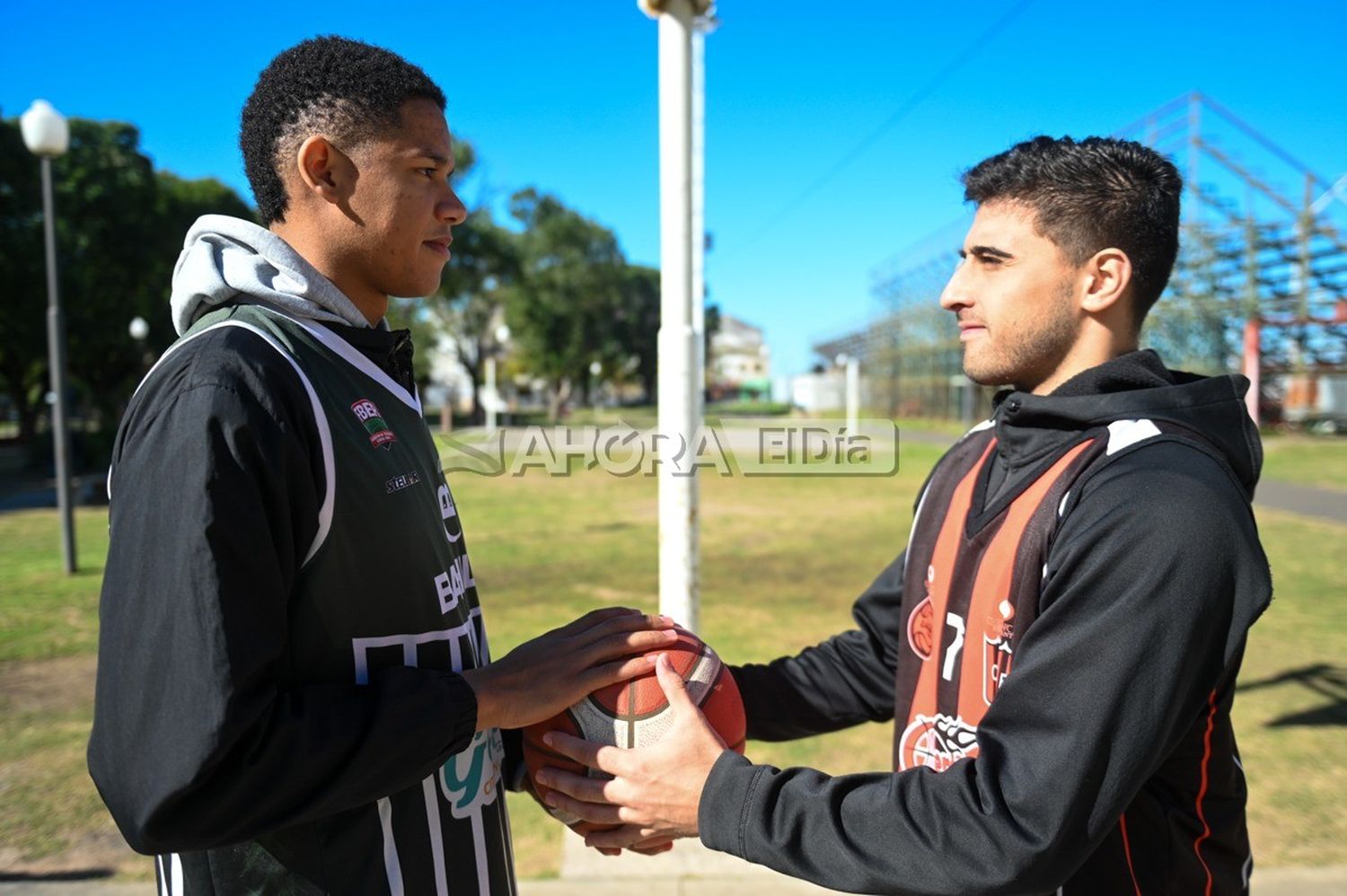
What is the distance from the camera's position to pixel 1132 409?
1730mm

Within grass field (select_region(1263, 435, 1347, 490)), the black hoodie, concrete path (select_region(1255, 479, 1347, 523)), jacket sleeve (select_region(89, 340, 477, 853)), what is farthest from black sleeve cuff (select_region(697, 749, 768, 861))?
grass field (select_region(1263, 435, 1347, 490))

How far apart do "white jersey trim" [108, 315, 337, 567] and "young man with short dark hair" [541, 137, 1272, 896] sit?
2.20ft

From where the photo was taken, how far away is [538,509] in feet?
46.9

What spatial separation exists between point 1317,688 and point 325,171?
6586 millimetres

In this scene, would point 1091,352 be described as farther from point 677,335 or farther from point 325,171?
point 677,335

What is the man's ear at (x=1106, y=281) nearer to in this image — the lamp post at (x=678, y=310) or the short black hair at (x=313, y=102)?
the short black hair at (x=313, y=102)

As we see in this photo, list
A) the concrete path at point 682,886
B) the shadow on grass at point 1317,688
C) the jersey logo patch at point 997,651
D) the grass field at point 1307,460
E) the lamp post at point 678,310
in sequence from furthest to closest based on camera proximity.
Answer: the grass field at point 1307,460, the shadow on grass at point 1317,688, the lamp post at point 678,310, the concrete path at point 682,886, the jersey logo patch at point 997,651

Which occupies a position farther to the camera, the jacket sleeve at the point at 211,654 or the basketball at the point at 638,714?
the basketball at the point at 638,714

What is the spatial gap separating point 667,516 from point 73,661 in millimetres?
5056

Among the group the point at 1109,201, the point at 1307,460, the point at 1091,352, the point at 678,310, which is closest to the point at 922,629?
the point at 1091,352

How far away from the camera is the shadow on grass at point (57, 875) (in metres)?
3.42

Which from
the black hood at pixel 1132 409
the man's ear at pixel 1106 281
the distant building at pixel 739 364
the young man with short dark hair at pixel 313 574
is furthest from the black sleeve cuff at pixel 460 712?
the distant building at pixel 739 364

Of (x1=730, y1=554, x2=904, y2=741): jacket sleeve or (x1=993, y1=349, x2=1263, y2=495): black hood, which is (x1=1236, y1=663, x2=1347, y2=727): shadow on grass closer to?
(x1=730, y1=554, x2=904, y2=741): jacket sleeve

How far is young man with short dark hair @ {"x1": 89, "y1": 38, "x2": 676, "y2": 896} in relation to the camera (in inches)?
47.4
